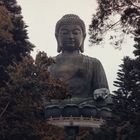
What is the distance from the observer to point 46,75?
68.1 feet

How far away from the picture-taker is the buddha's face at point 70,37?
2078 inches

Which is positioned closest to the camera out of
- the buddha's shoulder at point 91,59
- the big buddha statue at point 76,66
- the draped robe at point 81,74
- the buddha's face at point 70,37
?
the big buddha statue at point 76,66

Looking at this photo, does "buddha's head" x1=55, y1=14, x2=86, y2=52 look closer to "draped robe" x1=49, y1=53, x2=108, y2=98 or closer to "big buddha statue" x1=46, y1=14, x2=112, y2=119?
"big buddha statue" x1=46, y1=14, x2=112, y2=119

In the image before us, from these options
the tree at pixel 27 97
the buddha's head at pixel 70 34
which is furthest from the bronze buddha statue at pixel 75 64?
the tree at pixel 27 97

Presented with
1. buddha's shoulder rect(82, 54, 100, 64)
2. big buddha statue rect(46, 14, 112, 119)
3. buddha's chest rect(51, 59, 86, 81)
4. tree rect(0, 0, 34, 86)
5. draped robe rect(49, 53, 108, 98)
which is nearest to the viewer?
tree rect(0, 0, 34, 86)

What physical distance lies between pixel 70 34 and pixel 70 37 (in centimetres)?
37

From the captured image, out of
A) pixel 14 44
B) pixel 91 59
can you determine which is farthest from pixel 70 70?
pixel 14 44

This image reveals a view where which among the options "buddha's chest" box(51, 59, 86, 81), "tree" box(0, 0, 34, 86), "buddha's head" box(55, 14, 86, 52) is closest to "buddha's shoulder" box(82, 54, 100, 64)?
"buddha's chest" box(51, 59, 86, 81)

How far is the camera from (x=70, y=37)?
52.9 metres

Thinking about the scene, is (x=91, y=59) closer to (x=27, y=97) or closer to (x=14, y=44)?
(x=14, y=44)

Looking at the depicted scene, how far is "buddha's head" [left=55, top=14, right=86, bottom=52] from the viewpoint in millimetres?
52812

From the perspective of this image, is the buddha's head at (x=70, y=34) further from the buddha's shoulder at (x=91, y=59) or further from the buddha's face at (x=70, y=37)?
the buddha's shoulder at (x=91, y=59)

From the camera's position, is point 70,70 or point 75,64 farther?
point 75,64

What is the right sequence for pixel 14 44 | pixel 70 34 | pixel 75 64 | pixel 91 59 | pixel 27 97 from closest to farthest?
pixel 27 97 → pixel 14 44 → pixel 75 64 → pixel 91 59 → pixel 70 34
